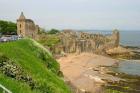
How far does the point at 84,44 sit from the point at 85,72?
45.3 meters

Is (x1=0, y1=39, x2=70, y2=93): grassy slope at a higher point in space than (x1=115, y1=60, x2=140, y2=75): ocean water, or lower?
higher

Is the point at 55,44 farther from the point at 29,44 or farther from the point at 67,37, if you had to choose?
the point at 29,44

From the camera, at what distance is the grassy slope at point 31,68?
18.4m

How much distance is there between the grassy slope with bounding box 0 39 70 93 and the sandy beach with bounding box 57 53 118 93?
19.8 m

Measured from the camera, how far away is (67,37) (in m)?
117

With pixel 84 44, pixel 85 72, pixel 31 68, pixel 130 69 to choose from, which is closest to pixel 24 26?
pixel 85 72

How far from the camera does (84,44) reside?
120875mm

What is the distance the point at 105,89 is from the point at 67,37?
62.8 m

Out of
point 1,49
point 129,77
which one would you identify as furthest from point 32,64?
point 129,77

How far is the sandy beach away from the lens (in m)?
59.0

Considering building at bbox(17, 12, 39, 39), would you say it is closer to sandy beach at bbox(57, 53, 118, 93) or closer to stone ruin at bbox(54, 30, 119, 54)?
stone ruin at bbox(54, 30, 119, 54)

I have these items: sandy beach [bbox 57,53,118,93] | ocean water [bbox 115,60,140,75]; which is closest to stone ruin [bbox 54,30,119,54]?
sandy beach [bbox 57,53,118,93]

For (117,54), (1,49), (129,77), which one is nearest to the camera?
(1,49)

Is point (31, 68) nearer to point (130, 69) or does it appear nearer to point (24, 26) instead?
point (130, 69)
